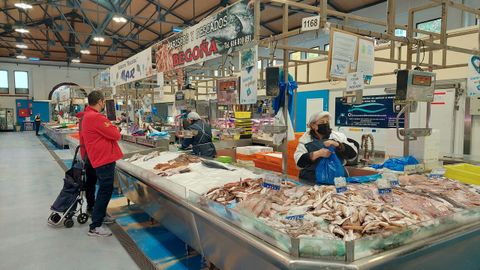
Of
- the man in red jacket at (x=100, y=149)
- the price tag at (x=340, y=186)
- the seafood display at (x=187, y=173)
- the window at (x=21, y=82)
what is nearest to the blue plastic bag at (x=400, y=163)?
the price tag at (x=340, y=186)

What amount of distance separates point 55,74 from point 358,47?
2708 centimetres

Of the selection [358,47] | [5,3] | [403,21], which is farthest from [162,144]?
[5,3]

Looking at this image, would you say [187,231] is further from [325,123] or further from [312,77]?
[312,77]

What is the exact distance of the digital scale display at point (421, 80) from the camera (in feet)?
11.0

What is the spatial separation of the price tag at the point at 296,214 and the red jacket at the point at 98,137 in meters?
2.70

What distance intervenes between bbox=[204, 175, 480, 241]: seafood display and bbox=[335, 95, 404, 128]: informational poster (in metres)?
4.79

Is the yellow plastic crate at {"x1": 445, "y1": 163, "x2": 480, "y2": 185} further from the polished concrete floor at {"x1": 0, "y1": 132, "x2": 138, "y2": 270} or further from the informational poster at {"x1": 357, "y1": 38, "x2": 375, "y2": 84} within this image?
the polished concrete floor at {"x1": 0, "y1": 132, "x2": 138, "y2": 270}

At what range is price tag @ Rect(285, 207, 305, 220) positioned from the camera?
208 cm

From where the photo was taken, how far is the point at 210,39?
3910 mm

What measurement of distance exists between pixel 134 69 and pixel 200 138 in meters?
2.29

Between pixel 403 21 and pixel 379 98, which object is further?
pixel 403 21

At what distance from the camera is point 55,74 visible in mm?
A: 25125

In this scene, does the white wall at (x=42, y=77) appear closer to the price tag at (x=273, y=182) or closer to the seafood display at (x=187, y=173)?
the seafood display at (x=187, y=173)

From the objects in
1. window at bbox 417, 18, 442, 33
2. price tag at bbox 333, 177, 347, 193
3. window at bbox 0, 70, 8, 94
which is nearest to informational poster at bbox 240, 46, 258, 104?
price tag at bbox 333, 177, 347, 193
